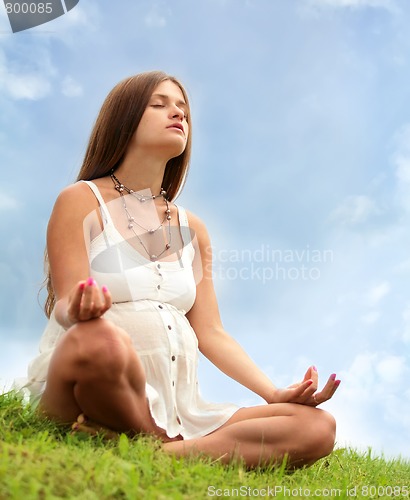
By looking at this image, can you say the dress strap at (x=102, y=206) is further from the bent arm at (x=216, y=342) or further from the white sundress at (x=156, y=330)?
the bent arm at (x=216, y=342)

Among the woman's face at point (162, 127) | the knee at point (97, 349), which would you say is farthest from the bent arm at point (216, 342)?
the knee at point (97, 349)

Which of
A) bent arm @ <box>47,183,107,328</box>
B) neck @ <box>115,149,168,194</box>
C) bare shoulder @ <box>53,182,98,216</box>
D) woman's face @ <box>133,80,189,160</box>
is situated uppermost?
woman's face @ <box>133,80,189,160</box>

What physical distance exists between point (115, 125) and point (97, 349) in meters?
1.62

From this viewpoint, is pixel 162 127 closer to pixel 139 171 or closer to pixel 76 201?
pixel 139 171

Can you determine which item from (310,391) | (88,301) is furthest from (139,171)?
(310,391)

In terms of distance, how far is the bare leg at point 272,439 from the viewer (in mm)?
3309

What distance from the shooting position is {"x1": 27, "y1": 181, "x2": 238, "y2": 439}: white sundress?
346cm

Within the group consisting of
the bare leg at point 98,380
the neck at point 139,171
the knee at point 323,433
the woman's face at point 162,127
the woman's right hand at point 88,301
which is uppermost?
the woman's face at point 162,127

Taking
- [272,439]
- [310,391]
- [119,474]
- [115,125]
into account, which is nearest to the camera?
[119,474]

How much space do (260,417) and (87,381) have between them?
1014mm

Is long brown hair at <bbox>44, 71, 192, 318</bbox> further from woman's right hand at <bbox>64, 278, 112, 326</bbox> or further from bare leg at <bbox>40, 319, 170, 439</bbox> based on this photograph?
woman's right hand at <bbox>64, 278, 112, 326</bbox>

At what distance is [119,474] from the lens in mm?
2447

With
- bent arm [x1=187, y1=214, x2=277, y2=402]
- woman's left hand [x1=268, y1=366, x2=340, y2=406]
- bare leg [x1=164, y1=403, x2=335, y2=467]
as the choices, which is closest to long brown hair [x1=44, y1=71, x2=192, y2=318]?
bent arm [x1=187, y1=214, x2=277, y2=402]

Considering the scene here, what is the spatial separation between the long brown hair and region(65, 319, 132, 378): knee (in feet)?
3.61
